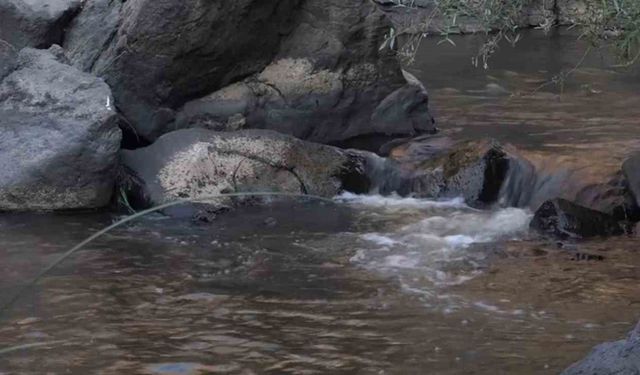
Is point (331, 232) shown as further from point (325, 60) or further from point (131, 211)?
point (325, 60)

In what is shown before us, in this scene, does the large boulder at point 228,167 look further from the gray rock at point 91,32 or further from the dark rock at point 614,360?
the dark rock at point 614,360

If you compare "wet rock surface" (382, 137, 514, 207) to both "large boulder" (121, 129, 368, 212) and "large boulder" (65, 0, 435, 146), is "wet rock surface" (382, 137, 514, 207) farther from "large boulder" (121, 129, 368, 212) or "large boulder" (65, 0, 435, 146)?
"large boulder" (65, 0, 435, 146)

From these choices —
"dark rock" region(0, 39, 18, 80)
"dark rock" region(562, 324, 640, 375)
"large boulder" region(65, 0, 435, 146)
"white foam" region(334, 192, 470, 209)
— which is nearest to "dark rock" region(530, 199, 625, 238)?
"white foam" region(334, 192, 470, 209)

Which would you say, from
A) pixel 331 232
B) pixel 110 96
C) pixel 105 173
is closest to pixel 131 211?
pixel 105 173

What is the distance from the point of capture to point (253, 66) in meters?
10.1

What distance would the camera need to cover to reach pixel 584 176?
8.55 m

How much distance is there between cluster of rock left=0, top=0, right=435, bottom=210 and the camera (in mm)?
8414

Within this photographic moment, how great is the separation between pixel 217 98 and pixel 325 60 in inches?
40.7

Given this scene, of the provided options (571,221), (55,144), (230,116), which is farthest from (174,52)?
(571,221)

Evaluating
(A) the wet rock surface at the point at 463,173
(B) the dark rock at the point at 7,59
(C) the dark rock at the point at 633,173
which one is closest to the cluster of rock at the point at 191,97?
(B) the dark rock at the point at 7,59

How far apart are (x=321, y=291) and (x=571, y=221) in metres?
2.06

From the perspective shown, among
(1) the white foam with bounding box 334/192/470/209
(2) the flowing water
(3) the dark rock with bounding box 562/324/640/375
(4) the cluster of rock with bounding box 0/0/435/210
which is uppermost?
(4) the cluster of rock with bounding box 0/0/435/210

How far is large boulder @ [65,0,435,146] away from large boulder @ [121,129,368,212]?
843mm

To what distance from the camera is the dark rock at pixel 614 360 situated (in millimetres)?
3701
